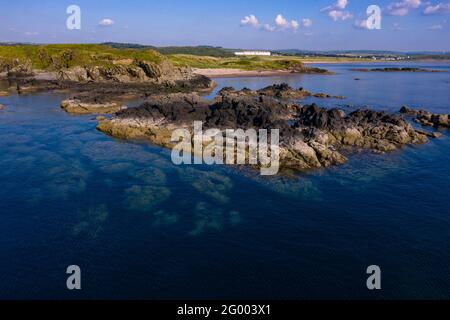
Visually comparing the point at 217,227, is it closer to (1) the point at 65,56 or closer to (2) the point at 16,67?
(1) the point at 65,56

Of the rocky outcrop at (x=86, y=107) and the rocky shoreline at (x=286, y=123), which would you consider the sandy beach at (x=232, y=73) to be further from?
the rocky outcrop at (x=86, y=107)

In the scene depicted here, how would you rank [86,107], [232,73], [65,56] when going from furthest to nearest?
1. [232,73]
2. [65,56]
3. [86,107]

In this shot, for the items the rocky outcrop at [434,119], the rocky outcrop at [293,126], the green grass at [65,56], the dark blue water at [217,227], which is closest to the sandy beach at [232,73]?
the green grass at [65,56]

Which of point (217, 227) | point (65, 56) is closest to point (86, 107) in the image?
point (217, 227)

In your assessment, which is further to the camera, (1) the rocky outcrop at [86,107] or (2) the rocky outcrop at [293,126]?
(1) the rocky outcrop at [86,107]

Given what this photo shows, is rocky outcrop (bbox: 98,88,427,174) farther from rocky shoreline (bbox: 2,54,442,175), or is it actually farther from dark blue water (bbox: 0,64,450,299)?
dark blue water (bbox: 0,64,450,299)
